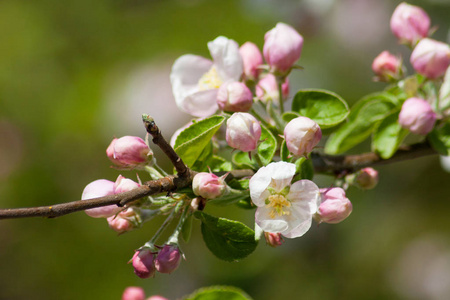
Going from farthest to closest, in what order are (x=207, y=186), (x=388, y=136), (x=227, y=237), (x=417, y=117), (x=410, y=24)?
(x=410, y=24) → (x=388, y=136) → (x=417, y=117) → (x=227, y=237) → (x=207, y=186)

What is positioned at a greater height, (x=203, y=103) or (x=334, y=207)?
(x=203, y=103)

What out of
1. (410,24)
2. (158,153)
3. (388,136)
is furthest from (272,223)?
(158,153)

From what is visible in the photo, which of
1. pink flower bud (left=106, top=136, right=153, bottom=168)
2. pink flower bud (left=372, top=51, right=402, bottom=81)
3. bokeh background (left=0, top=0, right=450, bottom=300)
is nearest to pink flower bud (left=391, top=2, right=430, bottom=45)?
pink flower bud (left=372, top=51, right=402, bottom=81)

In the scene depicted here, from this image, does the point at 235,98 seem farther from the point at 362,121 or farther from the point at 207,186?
the point at 362,121

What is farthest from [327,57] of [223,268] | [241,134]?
[241,134]

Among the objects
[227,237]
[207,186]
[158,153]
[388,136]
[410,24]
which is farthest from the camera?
[158,153]

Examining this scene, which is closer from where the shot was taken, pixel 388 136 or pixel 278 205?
pixel 278 205

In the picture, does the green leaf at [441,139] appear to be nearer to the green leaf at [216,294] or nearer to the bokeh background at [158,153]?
the green leaf at [216,294]

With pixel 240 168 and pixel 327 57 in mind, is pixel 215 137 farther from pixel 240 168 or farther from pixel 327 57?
pixel 327 57
